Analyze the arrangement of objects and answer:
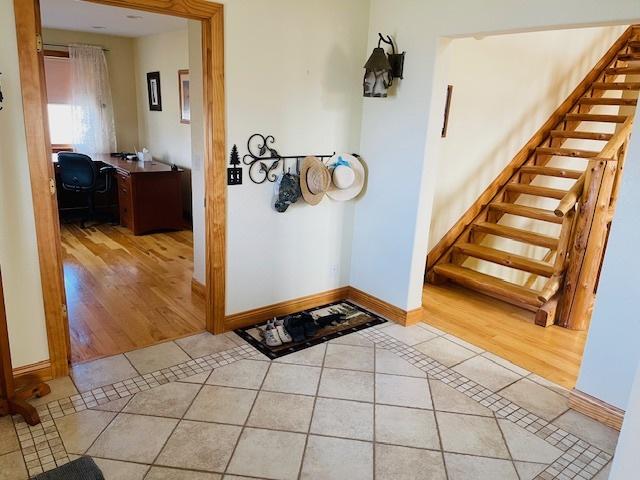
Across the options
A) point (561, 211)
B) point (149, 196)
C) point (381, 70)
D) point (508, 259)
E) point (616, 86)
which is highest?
point (616, 86)

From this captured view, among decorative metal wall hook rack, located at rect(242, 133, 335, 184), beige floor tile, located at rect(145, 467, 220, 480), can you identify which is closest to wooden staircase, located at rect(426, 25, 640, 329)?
decorative metal wall hook rack, located at rect(242, 133, 335, 184)

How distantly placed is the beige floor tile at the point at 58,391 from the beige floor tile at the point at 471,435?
188 cm

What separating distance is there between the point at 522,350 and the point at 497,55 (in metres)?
2.59

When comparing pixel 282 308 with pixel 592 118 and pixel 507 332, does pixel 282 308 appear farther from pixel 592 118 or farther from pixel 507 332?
pixel 592 118

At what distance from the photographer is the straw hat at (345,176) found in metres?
3.38

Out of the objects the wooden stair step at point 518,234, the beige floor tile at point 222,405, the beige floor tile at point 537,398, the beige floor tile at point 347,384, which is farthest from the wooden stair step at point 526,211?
the beige floor tile at point 222,405

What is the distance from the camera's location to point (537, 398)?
8.67 feet

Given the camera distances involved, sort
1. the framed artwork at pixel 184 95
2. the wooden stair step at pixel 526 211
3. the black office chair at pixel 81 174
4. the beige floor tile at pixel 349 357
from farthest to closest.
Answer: the framed artwork at pixel 184 95 → the black office chair at pixel 81 174 → the wooden stair step at pixel 526 211 → the beige floor tile at pixel 349 357

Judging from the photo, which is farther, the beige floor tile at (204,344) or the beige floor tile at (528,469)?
the beige floor tile at (204,344)

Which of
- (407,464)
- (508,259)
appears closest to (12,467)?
(407,464)

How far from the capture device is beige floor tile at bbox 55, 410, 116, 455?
209cm

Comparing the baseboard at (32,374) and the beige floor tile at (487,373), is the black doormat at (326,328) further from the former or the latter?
the baseboard at (32,374)

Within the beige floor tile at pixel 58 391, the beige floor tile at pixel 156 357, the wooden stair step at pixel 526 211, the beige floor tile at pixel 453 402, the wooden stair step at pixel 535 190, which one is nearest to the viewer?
the beige floor tile at pixel 58 391

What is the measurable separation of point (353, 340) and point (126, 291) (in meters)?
1.89
